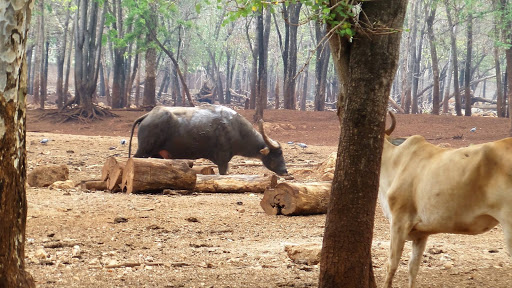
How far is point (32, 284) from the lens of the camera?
3.76 meters

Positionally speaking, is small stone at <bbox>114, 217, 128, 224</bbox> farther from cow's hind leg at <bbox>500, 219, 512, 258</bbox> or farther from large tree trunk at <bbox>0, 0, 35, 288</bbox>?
cow's hind leg at <bbox>500, 219, 512, 258</bbox>

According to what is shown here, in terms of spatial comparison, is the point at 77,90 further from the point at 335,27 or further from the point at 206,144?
the point at 335,27

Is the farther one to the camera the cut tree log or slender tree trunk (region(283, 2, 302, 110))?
slender tree trunk (region(283, 2, 302, 110))

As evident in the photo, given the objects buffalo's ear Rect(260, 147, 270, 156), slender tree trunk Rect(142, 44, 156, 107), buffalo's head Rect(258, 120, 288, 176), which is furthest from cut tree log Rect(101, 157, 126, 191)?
slender tree trunk Rect(142, 44, 156, 107)

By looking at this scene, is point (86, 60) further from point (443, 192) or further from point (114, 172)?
point (443, 192)

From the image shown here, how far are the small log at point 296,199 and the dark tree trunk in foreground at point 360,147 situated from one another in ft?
13.1

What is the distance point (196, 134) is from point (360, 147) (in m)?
8.94

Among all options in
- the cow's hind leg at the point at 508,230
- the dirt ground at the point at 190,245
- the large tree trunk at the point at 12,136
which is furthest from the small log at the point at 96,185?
the cow's hind leg at the point at 508,230

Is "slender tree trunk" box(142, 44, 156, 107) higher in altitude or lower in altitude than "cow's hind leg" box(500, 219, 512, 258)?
higher

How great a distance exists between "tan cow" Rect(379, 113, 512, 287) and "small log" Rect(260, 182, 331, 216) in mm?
3132

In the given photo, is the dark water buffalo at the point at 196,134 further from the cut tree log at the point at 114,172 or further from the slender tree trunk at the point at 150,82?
the slender tree trunk at the point at 150,82

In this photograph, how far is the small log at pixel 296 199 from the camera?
852cm

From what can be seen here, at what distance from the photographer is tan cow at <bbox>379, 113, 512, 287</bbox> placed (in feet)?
14.3

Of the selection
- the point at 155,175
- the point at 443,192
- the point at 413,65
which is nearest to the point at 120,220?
the point at 155,175
